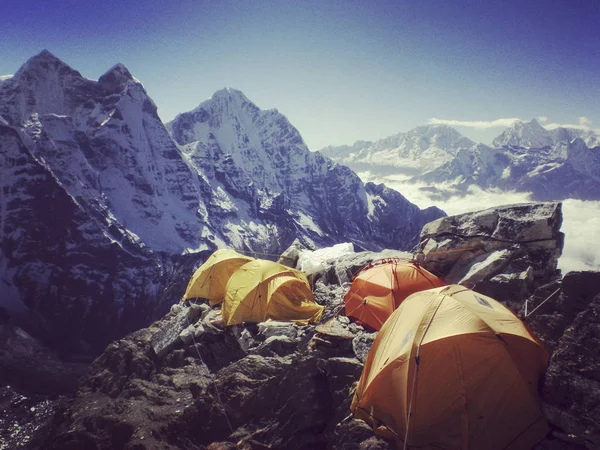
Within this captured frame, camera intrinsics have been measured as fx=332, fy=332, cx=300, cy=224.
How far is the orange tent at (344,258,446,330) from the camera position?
16.6 metres

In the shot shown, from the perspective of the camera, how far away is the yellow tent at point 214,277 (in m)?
25.2

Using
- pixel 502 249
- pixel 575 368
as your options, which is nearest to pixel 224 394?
pixel 575 368

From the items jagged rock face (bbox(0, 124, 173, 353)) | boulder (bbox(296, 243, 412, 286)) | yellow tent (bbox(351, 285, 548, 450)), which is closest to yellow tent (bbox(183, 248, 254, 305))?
boulder (bbox(296, 243, 412, 286))

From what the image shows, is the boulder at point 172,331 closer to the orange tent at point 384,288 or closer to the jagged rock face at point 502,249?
the orange tent at point 384,288

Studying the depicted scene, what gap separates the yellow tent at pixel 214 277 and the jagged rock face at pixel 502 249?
Result: 45.0 ft

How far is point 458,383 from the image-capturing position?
29.9ft

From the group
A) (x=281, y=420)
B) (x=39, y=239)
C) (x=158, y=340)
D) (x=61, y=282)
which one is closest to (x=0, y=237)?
(x=39, y=239)

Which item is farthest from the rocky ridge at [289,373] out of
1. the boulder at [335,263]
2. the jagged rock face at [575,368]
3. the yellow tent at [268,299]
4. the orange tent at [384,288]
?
the boulder at [335,263]

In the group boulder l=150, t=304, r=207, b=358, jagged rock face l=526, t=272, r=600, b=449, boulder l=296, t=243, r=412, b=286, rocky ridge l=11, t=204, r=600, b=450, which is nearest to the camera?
jagged rock face l=526, t=272, r=600, b=449

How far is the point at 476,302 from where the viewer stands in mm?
10688

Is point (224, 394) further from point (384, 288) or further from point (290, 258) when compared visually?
point (290, 258)

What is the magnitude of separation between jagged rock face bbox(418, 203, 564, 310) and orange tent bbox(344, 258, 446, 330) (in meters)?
1.65

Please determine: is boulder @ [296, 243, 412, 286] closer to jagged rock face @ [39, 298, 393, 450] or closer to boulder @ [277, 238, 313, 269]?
boulder @ [277, 238, 313, 269]

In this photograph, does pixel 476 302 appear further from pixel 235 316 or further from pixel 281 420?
pixel 235 316
